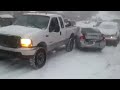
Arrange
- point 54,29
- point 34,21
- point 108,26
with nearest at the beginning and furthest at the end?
1. point 34,21
2. point 54,29
3. point 108,26

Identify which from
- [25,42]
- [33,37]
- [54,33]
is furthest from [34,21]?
[25,42]

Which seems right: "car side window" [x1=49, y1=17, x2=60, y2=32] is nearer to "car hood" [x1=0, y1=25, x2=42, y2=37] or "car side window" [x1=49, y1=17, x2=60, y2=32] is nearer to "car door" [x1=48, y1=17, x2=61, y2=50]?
"car door" [x1=48, y1=17, x2=61, y2=50]

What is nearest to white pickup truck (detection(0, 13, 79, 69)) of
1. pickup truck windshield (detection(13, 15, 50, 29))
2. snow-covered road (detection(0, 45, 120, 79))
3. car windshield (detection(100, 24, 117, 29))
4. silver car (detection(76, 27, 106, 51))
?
pickup truck windshield (detection(13, 15, 50, 29))

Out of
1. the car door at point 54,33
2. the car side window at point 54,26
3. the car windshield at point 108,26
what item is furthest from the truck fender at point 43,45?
the car windshield at point 108,26

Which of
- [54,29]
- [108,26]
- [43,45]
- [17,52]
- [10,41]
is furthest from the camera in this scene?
[108,26]

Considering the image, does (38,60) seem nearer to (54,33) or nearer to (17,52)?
(17,52)

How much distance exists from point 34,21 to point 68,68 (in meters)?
2.51

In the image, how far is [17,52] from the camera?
7418 mm

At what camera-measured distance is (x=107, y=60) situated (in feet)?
33.5

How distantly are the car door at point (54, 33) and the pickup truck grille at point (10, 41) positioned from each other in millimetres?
1661

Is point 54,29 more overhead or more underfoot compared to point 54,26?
more underfoot

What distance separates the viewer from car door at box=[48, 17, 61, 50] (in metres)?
8.85

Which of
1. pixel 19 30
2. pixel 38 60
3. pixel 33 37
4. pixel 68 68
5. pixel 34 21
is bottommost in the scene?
pixel 68 68

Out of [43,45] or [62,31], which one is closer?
[43,45]
